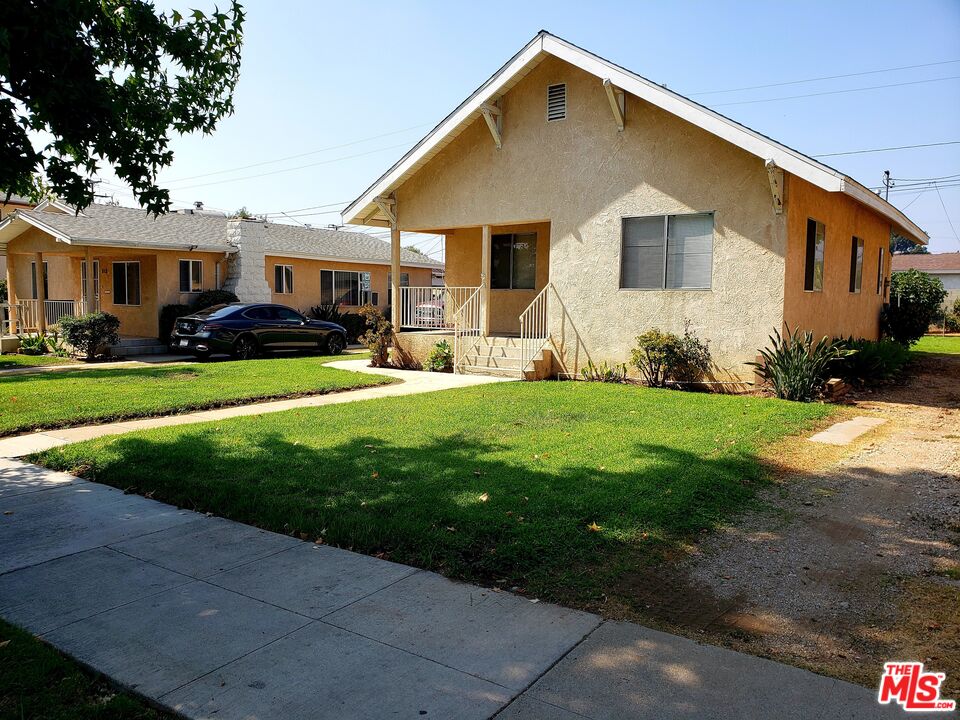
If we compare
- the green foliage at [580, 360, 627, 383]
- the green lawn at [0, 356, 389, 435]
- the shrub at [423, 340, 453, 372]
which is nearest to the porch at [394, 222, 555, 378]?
the shrub at [423, 340, 453, 372]

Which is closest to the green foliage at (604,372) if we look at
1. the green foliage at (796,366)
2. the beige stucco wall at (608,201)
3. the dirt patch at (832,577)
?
the beige stucco wall at (608,201)

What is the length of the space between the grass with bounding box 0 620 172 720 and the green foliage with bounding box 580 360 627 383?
35.7ft

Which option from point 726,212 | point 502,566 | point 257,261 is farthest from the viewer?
point 257,261

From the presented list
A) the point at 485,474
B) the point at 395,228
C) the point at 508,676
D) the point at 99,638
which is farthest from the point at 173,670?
the point at 395,228

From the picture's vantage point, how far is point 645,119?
42.0ft

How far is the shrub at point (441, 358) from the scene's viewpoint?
15.9m

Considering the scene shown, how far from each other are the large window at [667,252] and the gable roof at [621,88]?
1.55 metres

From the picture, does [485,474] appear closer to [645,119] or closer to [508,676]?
[508,676]

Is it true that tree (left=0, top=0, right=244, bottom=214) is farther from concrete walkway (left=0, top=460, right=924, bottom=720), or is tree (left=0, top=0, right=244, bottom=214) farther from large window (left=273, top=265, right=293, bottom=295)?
large window (left=273, top=265, right=293, bottom=295)

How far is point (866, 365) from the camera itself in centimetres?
1294

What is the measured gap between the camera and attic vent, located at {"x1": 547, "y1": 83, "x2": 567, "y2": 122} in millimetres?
13820

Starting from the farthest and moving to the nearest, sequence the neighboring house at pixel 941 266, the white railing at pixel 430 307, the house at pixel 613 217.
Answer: the neighboring house at pixel 941 266
the white railing at pixel 430 307
the house at pixel 613 217

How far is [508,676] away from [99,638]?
7.16ft

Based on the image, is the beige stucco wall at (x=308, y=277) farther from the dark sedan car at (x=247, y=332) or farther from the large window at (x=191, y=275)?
the dark sedan car at (x=247, y=332)
